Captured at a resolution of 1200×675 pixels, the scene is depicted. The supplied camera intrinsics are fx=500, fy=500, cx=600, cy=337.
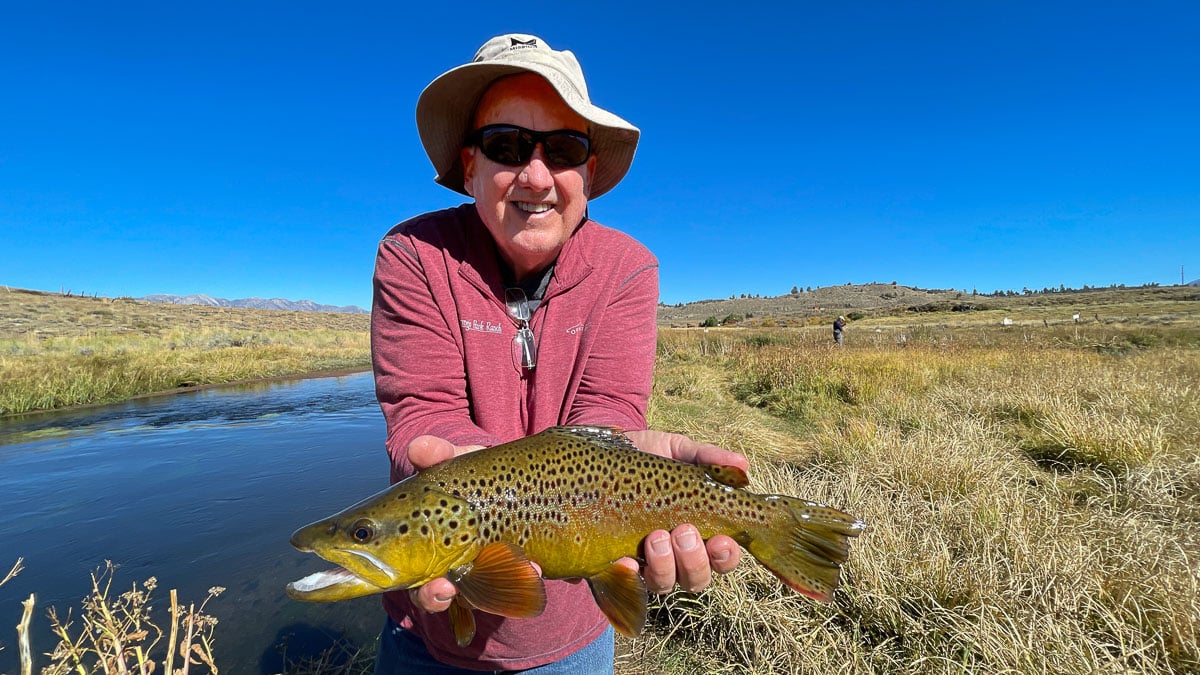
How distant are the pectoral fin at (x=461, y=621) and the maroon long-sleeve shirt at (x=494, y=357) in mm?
461

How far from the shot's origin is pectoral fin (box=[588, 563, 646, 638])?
200 centimetres

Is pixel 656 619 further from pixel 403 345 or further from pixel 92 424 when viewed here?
pixel 92 424

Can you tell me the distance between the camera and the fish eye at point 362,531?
6.49 feet

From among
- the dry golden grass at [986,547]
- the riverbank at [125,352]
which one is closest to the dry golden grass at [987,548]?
the dry golden grass at [986,547]

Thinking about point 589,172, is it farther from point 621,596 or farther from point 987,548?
point 987,548

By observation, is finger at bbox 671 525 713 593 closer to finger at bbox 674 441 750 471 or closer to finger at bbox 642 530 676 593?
finger at bbox 642 530 676 593

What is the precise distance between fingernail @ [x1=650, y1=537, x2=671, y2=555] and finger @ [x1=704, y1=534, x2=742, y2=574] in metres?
0.21

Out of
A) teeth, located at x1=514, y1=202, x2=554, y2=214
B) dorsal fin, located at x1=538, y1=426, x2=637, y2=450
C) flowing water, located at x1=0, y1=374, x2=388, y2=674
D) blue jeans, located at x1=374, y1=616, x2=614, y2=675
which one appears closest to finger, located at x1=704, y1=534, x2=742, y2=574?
dorsal fin, located at x1=538, y1=426, x2=637, y2=450

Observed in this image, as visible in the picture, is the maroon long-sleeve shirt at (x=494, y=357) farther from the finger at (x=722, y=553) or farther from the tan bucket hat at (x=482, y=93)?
the finger at (x=722, y=553)

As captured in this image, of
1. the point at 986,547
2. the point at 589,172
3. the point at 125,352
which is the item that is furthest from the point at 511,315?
the point at 125,352

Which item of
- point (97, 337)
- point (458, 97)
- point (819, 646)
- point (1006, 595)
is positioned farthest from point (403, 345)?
point (97, 337)

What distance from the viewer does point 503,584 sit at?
195 cm

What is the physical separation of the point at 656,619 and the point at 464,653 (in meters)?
2.61

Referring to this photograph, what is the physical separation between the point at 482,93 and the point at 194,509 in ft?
29.4
